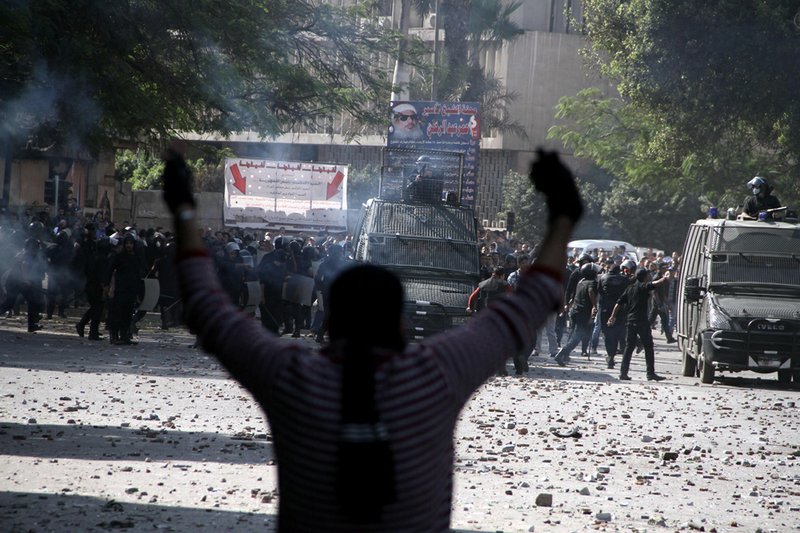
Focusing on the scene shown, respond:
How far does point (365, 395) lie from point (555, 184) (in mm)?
743

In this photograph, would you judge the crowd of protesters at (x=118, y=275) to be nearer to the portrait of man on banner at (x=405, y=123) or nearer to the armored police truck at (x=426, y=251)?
the armored police truck at (x=426, y=251)

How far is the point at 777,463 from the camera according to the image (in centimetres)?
1082

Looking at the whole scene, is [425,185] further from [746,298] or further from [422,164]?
[746,298]

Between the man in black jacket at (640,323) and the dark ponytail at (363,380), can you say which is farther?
the man in black jacket at (640,323)

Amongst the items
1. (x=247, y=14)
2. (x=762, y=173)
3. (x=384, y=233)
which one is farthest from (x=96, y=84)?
(x=762, y=173)

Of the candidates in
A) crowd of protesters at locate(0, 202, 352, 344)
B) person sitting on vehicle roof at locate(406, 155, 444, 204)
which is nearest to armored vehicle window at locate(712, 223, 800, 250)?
person sitting on vehicle roof at locate(406, 155, 444, 204)

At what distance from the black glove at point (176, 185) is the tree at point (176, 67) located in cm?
1408

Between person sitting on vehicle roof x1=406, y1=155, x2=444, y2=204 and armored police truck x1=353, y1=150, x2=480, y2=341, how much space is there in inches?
32.7

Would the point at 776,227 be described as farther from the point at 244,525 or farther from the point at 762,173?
the point at 762,173

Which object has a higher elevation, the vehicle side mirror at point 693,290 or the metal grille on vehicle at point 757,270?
the metal grille on vehicle at point 757,270

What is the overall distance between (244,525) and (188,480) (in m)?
1.49

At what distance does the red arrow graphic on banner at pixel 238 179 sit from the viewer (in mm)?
38656

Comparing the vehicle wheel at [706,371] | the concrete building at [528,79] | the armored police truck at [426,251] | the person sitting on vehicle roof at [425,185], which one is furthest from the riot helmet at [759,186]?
Answer: the concrete building at [528,79]

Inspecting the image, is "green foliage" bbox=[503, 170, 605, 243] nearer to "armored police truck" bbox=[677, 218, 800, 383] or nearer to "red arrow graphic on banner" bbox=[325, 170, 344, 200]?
"red arrow graphic on banner" bbox=[325, 170, 344, 200]
